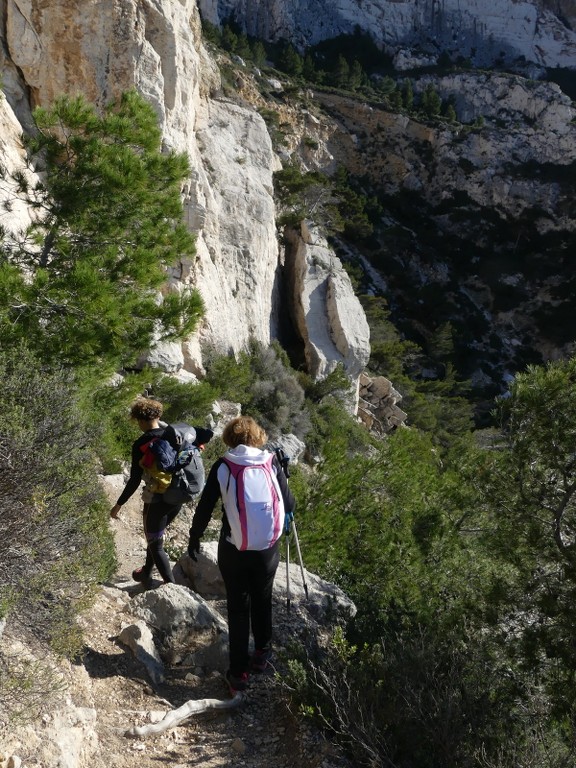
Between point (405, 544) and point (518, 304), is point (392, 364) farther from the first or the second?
point (405, 544)

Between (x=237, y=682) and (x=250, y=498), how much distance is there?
107 cm

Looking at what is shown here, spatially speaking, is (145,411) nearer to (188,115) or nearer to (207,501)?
(207,501)

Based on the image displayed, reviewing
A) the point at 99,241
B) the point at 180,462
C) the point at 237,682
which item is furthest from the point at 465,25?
the point at 237,682

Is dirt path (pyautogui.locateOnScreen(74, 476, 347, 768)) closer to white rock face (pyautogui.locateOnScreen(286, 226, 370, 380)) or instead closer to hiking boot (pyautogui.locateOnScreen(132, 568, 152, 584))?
hiking boot (pyautogui.locateOnScreen(132, 568, 152, 584))

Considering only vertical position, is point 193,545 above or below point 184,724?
above

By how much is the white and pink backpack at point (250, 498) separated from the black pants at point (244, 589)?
0.32ft

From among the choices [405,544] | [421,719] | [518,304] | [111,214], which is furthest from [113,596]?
[518,304]

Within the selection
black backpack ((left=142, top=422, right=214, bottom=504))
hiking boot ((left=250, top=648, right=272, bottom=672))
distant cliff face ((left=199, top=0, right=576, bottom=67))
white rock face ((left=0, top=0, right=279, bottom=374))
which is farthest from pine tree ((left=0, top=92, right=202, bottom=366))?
distant cliff face ((left=199, top=0, right=576, bottom=67))

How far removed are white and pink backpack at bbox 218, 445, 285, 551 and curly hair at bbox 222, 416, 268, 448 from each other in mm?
72

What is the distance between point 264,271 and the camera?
658 inches

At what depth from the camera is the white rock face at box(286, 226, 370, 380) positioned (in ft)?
59.7

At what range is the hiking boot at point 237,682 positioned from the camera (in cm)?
296

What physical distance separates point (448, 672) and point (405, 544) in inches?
88.4

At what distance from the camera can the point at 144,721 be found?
2684 millimetres
